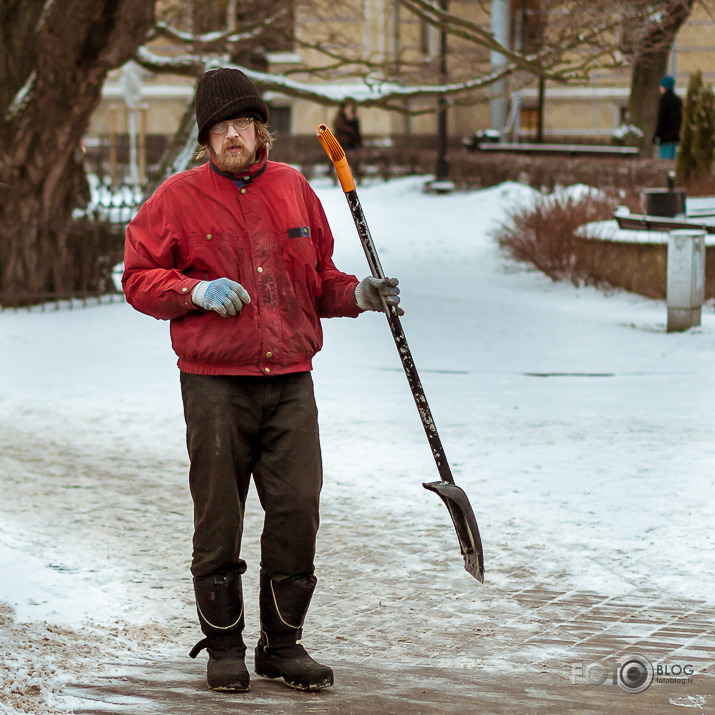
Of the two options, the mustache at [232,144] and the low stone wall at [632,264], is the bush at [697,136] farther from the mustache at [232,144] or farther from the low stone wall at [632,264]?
the mustache at [232,144]

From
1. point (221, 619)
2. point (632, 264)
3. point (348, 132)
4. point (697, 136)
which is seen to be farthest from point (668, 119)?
point (221, 619)

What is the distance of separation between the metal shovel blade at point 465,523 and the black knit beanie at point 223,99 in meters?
1.21

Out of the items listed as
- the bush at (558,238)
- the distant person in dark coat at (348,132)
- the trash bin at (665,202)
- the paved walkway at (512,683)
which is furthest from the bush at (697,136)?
the paved walkway at (512,683)

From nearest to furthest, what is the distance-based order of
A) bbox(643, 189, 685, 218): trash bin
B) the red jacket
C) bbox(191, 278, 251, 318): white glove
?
bbox(191, 278, 251, 318): white glove, the red jacket, bbox(643, 189, 685, 218): trash bin

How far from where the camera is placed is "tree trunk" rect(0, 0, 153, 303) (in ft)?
37.4

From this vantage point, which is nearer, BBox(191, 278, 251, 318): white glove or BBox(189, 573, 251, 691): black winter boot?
BBox(191, 278, 251, 318): white glove

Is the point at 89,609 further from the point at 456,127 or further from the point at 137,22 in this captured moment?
the point at 456,127

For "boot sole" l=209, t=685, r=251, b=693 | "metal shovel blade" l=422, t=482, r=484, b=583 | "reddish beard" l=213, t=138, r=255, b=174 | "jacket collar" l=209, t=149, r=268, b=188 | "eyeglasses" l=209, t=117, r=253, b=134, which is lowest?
"boot sole" l=209, t=685, r=251, b=693

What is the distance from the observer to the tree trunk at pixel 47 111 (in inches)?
449

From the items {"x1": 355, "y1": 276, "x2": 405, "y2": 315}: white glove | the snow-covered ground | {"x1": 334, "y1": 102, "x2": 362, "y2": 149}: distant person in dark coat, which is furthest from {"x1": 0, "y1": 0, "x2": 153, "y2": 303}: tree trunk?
{"x1": 334, "y1": 102, "x2": 362, "y2": 149}: distant person in dark coat

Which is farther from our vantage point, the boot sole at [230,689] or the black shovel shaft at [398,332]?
the black shovel shaft at [398,332]

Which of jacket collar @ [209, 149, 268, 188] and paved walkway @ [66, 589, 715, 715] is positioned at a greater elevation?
jacket collar @ [209, 149, 268, 188]

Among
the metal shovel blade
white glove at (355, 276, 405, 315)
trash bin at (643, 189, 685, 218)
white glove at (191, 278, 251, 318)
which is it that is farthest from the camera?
trash bin at (643, 189, 685, 218)

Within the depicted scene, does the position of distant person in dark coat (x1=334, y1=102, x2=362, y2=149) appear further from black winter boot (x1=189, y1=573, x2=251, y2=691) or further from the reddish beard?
black winter boot (x1=189, y1=573, x2=251, y2=691)
